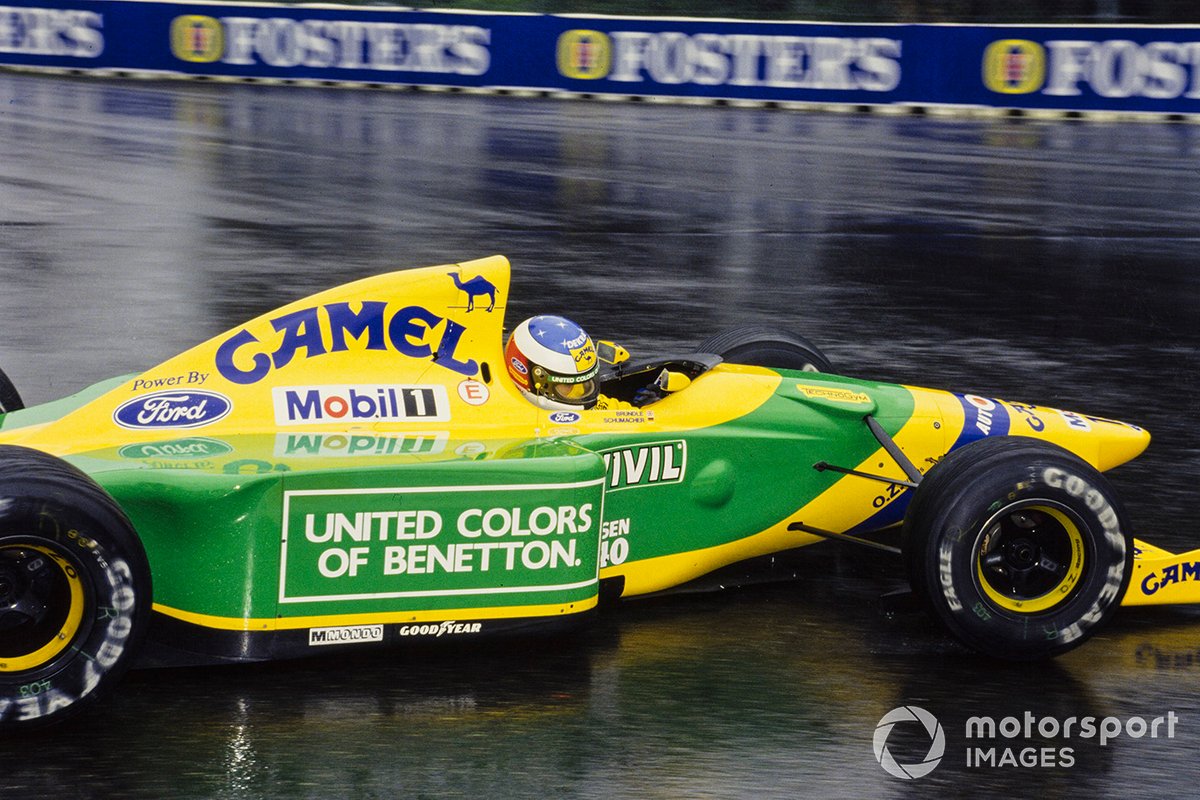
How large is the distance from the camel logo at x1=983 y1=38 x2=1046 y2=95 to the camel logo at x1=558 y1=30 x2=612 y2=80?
5.96m

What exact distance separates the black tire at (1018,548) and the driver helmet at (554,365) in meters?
1.39

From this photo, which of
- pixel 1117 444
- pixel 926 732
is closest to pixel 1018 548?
pixel 926 732

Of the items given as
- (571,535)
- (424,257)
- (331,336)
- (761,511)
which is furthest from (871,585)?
(424,257)

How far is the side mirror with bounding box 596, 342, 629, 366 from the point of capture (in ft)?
23.0

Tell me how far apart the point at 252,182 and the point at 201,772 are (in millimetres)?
12817

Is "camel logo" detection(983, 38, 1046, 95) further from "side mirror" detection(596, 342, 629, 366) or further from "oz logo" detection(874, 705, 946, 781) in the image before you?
"oz logo" detection(874, 705, 946, 781)

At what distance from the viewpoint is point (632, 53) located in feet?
80.3

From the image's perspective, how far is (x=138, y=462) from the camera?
17.7 feet

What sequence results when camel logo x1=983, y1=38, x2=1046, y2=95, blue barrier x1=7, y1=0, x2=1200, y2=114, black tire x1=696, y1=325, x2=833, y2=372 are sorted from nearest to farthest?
black tire x1=696, y1=325, x2=833, y2=372, blue barrier x1=7, y1=0, x2=1200, y2=114, camel logo x1=983, y1=38, x2=1046, y2=95

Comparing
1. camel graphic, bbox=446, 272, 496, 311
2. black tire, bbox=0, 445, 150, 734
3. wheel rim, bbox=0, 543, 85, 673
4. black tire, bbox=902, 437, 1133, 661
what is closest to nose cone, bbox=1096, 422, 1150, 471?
black tire, bbox=902, 437, 1133, 661

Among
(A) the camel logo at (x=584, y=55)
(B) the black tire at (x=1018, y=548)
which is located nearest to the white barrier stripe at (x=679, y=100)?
(A) the camel logo at (x=584, y=55)

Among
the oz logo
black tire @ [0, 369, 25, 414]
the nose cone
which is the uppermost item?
black tire @ [0, 369, 25, 414]

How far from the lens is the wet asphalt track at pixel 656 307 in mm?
5031

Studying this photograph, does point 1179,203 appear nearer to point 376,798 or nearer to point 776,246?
point 776,246
